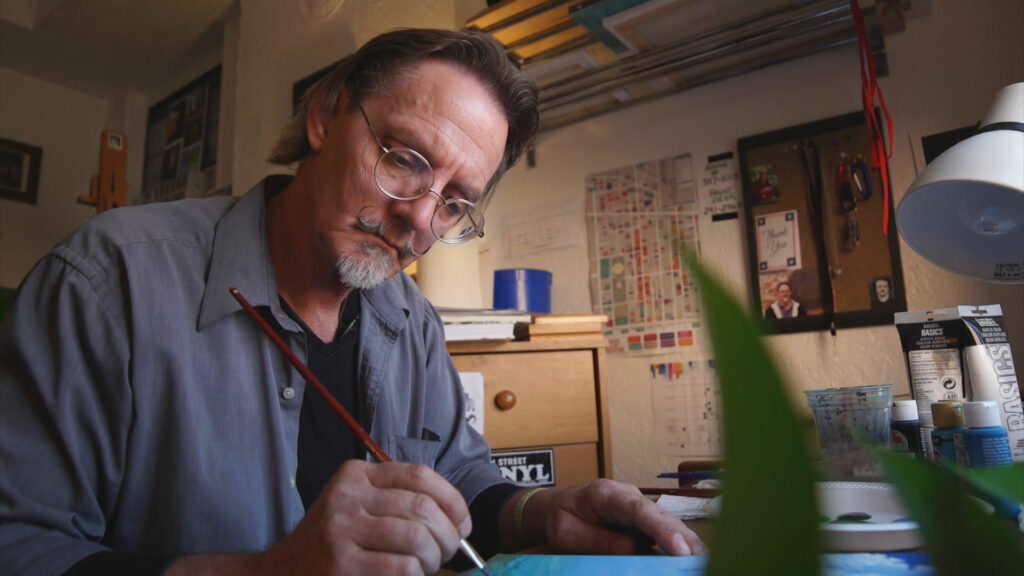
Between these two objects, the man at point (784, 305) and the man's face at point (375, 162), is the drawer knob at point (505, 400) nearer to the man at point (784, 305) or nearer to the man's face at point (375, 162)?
the man's face at point (375, 162)

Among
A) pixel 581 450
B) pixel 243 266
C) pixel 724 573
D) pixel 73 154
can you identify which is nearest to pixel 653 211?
pixel 581 450

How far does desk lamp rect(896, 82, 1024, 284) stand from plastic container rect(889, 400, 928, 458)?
20 centimetres

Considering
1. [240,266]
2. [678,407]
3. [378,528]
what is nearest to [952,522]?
[378,528]

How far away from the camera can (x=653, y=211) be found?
76.6 inches

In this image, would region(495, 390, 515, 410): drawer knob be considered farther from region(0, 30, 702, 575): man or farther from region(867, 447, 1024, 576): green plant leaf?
region(867, 447, 1024, 576): green plant leaf

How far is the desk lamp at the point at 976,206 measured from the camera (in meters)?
0.75

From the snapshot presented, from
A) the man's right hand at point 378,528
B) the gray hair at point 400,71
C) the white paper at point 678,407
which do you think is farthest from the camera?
the white paper at point 678,407

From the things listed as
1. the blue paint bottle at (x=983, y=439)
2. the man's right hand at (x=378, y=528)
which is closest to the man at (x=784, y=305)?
the blue paint bottle at (x=983, y=439)

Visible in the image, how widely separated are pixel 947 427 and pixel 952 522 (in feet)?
2.72

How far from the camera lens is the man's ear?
44.6 inches

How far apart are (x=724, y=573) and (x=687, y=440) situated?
1814 mm

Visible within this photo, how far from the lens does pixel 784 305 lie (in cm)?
169

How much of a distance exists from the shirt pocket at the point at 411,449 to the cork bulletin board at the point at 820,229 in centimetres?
102

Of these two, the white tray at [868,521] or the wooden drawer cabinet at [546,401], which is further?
the wooden drawer cabinet at [546,401]
